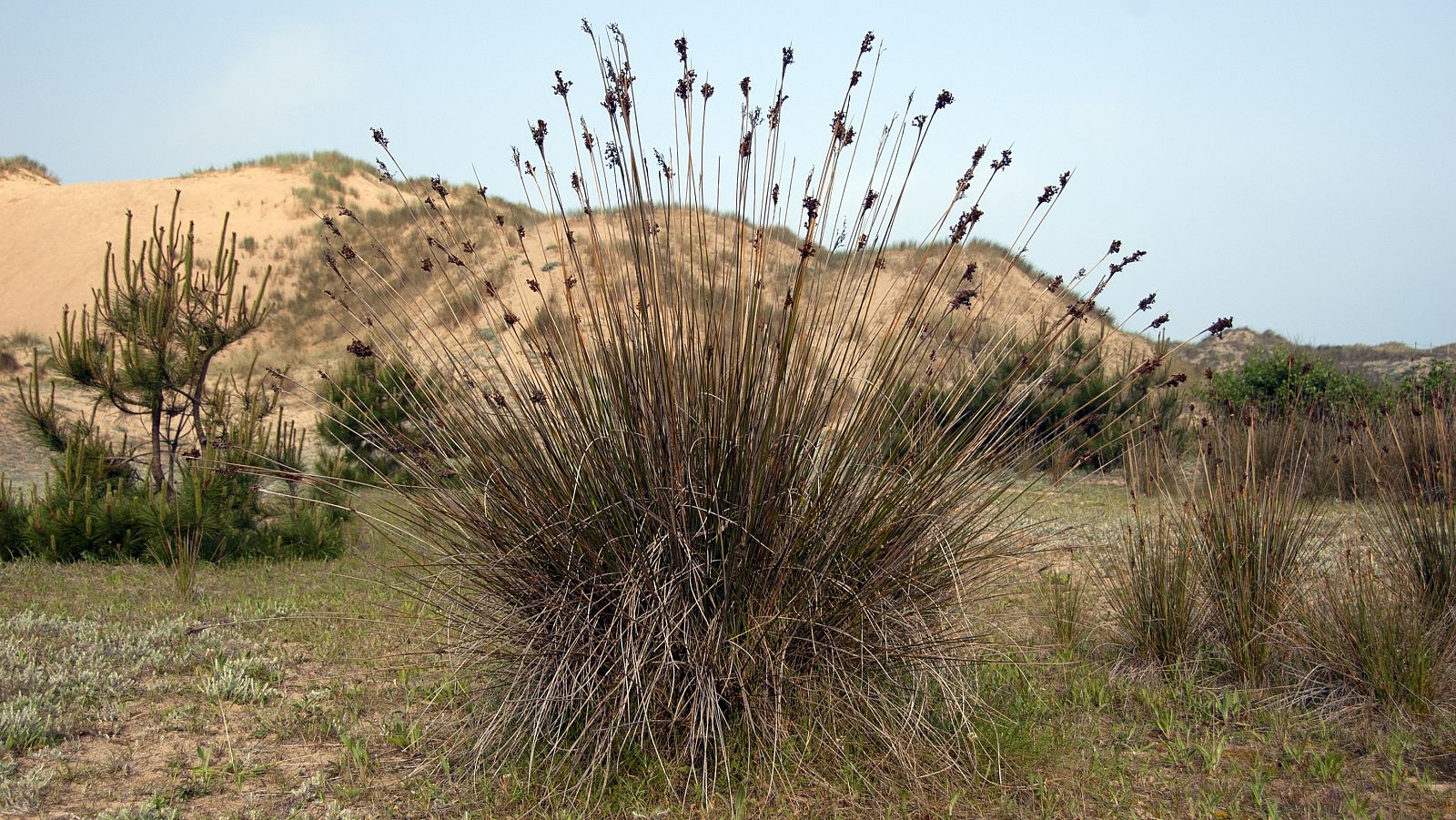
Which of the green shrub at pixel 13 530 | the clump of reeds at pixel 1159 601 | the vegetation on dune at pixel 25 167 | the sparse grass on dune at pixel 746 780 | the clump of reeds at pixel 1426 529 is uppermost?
the vegetation on dune at pixel 25 167

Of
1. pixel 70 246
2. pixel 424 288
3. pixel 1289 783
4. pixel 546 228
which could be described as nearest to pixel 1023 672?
pixel 1289 783

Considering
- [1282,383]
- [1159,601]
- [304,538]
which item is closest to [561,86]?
[1159,601]

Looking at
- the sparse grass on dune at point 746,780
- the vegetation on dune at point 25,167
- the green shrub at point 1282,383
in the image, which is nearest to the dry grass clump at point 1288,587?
the sparse grass on dune at point 746,780

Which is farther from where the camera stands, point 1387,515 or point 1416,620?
point 1387,515

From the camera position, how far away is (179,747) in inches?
144

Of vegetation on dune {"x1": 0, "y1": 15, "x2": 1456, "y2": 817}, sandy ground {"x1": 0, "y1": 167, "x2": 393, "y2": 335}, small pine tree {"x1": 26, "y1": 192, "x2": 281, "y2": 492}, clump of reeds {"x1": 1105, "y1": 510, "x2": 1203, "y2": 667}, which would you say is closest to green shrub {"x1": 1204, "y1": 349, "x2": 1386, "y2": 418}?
clump of reeds {"x1": 1105, "y1": 510, "x2": 1203, "y2": 667}

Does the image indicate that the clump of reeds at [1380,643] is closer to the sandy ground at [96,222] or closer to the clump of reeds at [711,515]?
the clump of reeds at [711,515]

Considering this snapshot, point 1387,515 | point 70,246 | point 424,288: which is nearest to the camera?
point 1387,515

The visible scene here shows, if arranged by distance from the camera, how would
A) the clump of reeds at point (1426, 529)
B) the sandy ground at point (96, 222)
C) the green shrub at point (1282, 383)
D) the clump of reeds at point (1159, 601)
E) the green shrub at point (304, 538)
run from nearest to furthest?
the clump of reeds at point (1426, 529) < the clump of reeds at point (1159, 601) < the green shrub at point (304, 538) < the green shrub at point (1282, 383) < the sandy ground at point (96, 222)

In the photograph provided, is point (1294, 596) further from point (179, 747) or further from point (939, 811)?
point (179, 747)

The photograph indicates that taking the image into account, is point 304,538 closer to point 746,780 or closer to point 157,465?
point 157,465

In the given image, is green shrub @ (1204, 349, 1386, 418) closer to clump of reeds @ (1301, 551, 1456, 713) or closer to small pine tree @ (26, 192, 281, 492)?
clump of reeds @ (1301, 551, 1456, 713)

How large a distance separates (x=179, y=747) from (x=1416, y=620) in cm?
478

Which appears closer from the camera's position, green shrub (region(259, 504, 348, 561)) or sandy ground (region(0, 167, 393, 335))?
green shrub (region(259, 504, 348, 561))
